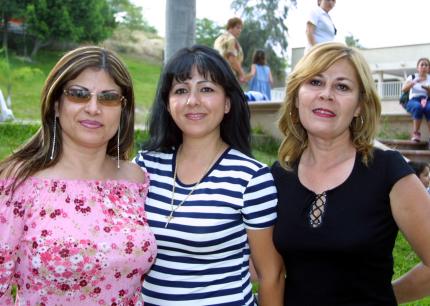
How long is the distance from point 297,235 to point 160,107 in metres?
1.15

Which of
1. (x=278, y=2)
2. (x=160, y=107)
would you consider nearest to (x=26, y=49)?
(x=278, y=2)

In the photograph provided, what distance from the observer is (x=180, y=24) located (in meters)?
4.59

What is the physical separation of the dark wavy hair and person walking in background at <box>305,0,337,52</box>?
5389mm

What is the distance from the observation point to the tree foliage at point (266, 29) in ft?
171

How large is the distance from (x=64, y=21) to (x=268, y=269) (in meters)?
39.9

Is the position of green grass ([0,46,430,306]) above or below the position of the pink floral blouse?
below

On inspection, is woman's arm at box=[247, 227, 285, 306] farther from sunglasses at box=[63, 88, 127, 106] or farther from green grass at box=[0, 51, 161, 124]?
green grass at box=[0, 51, 161, 124]

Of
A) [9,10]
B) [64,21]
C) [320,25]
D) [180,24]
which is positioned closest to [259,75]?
[320,25]

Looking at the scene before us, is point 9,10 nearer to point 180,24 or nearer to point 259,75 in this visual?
point 259,75

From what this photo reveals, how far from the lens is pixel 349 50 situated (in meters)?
2.83

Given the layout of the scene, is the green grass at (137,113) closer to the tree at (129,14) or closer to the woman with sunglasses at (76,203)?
the woman with sunglasses at (76,203)

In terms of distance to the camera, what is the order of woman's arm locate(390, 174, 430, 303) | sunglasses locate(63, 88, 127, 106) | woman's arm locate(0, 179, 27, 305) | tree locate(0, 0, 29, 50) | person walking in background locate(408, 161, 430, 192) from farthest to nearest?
tree locate(0, 0, 29, 50), person walking in background locate(408, 161, 430, 192), sunglasses locate(63, 88, 127, 106), woman's arm locate(390, 174, 430, 303), woman's arm locate(0, 179, 27, 305)

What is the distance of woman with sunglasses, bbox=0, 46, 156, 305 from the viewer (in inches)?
Result: 96.1

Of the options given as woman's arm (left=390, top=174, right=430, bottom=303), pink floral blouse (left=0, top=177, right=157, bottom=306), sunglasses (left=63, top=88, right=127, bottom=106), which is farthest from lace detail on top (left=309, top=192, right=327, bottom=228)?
sunglasses (left=63, top=88, right=127, bottom=106)
